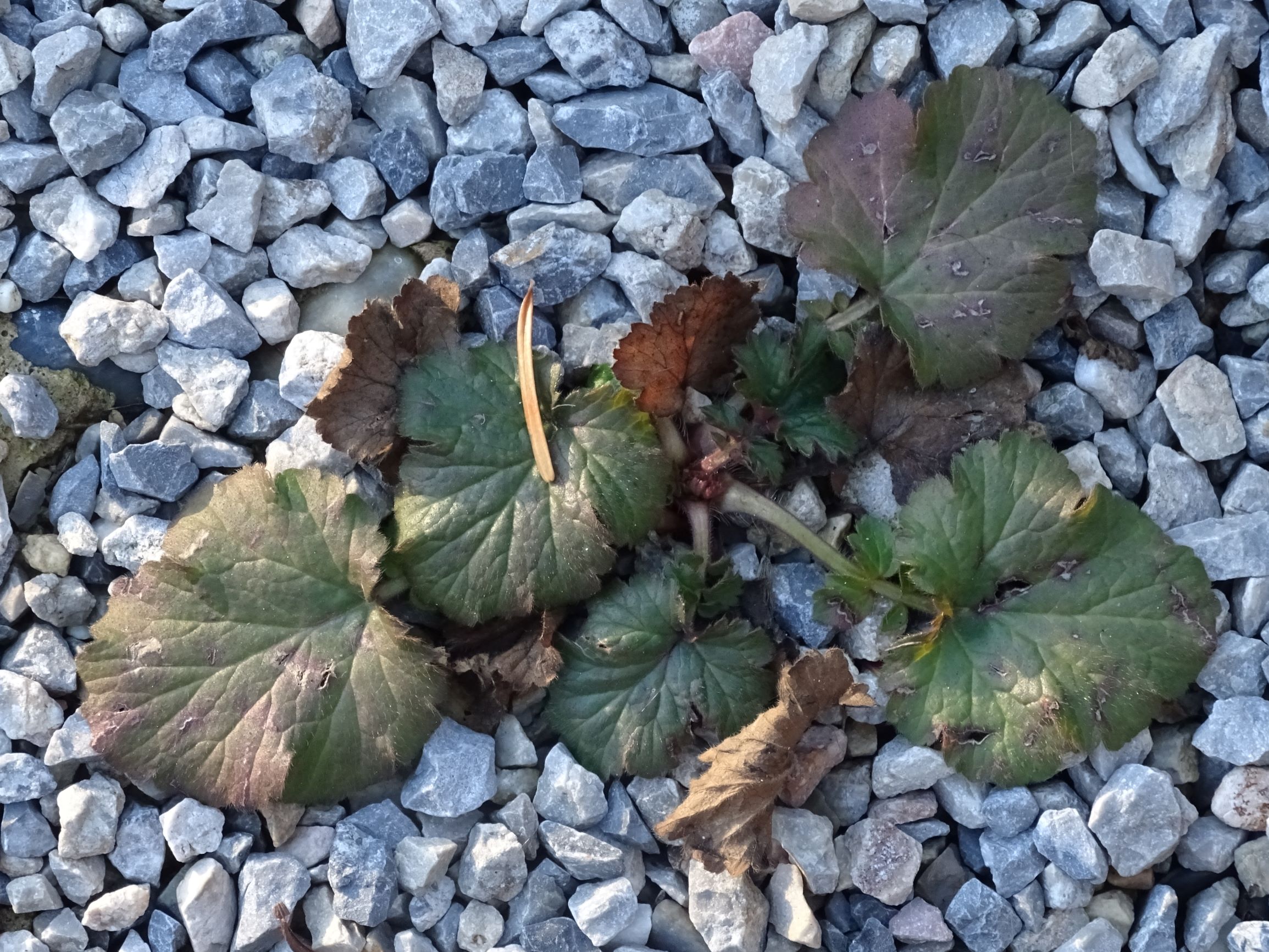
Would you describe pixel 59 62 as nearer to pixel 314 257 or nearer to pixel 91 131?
pixel 91 131

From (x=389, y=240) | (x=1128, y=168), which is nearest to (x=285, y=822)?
(x=389, y=240)

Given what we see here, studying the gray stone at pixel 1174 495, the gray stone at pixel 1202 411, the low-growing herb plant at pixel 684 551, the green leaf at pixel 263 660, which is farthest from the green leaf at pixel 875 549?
the green leaf at pixel 263 660

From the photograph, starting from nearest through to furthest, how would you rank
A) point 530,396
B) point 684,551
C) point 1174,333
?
point 530,396 < point 684,551 < point 1174,333

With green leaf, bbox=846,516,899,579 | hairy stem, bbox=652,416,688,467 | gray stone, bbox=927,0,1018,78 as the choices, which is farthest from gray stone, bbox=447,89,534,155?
green leaf, bbox=846,516,899,579

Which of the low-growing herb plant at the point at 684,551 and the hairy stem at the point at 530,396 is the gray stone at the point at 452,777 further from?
the hairy stem at the point at 530,396

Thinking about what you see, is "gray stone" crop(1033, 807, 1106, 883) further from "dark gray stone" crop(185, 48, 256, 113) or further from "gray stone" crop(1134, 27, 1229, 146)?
"dark gray stone" crop(185, 48, 256, 113)

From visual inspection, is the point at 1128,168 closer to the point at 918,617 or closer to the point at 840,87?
the point at 840,87

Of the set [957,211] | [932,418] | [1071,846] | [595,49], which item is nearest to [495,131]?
[595,49]
